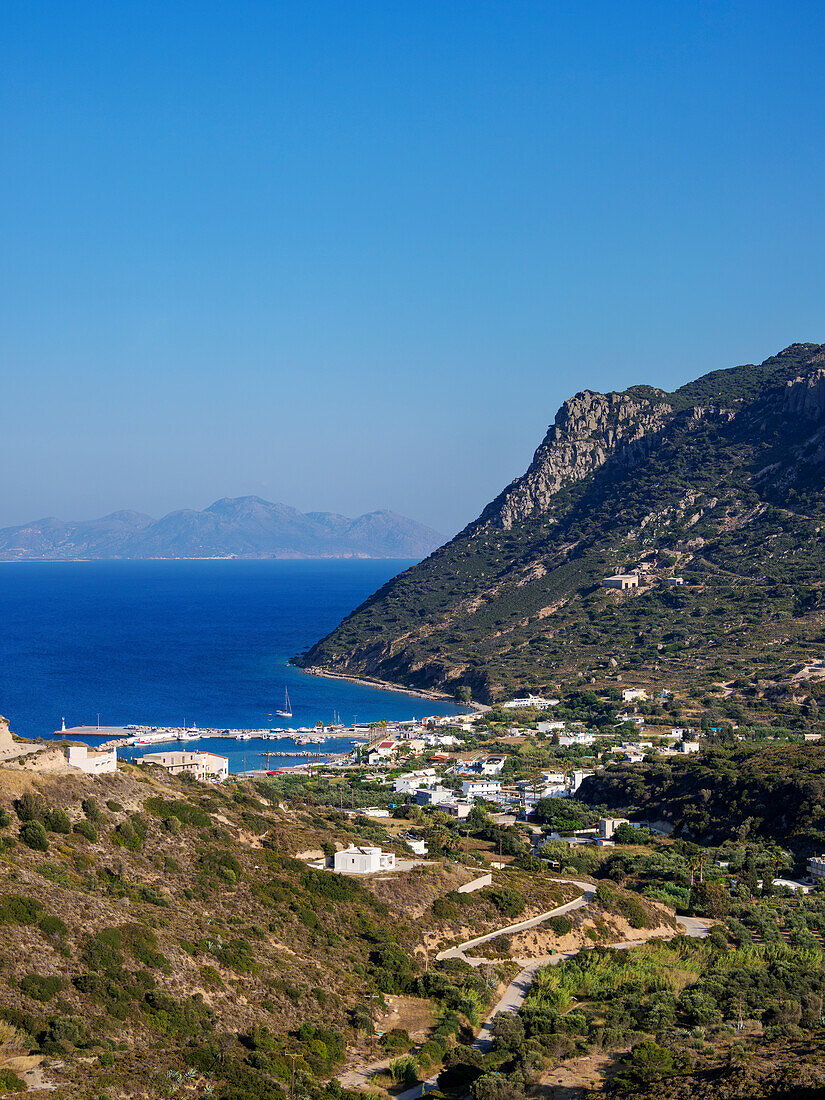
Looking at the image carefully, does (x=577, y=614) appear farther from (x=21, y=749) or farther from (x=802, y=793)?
(x=21, y=749)

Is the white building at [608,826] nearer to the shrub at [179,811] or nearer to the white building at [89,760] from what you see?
the shrub at [179,811]

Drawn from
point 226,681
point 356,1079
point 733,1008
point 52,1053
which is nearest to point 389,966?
point 356,1079

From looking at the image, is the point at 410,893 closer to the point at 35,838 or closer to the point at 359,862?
the point at 359,862

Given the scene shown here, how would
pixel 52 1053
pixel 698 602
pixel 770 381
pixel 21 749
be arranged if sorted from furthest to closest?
pixel 770 381 < pixel 698 602 < pixel 21 749 < pixel 52 1053

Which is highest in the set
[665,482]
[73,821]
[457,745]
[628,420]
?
[628,420]

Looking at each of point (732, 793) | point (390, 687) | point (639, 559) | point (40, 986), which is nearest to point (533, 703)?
point (390, 687)

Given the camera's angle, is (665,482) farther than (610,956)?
Yes

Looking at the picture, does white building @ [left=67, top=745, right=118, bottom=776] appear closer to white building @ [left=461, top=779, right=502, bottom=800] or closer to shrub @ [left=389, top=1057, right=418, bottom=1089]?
shrub @ [left=389, top=1057, right=418, bottom=1089]
